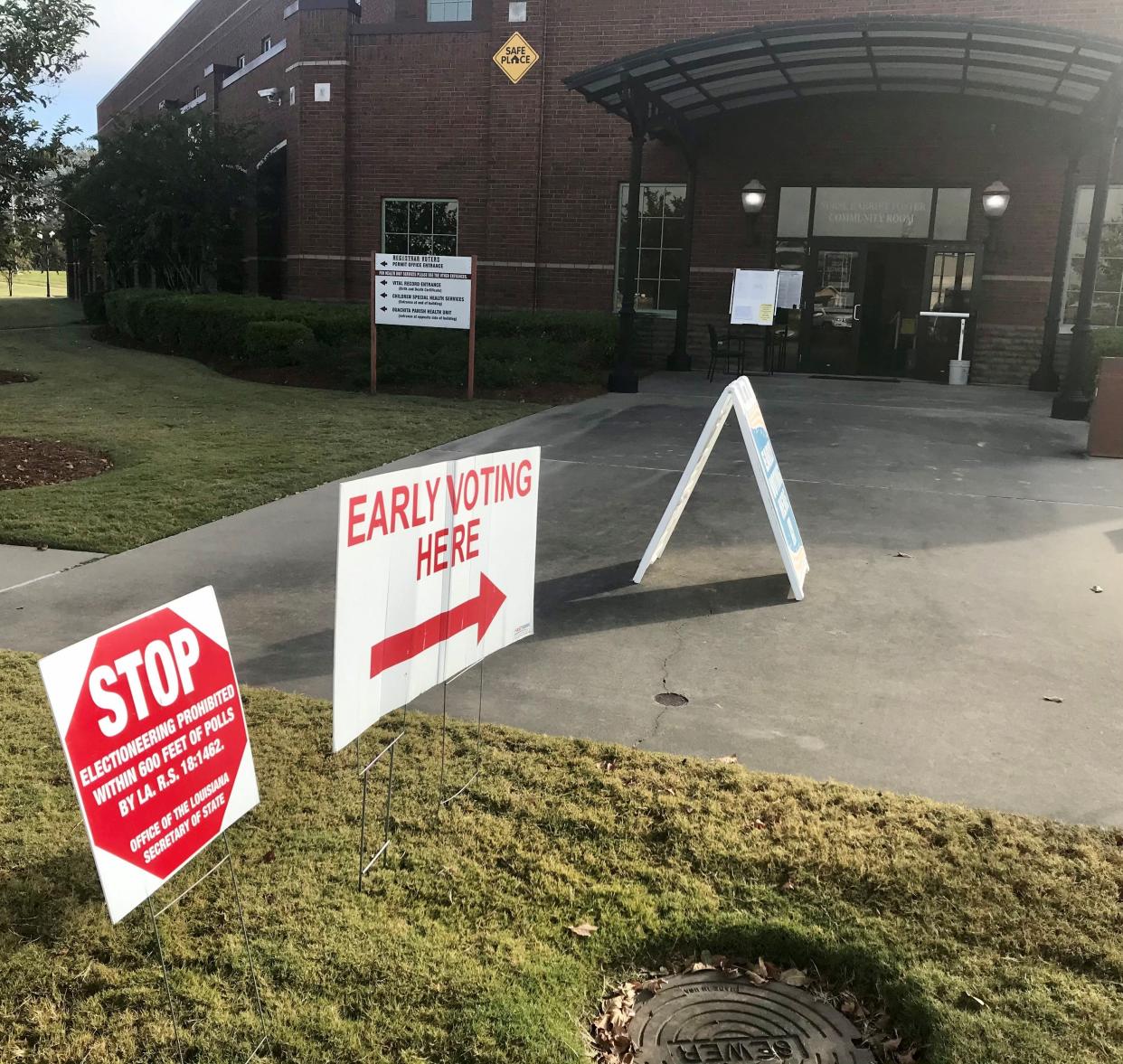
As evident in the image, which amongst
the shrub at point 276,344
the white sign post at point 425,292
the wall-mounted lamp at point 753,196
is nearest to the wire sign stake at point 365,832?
the white sign post at point 425,292

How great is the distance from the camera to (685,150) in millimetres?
18000

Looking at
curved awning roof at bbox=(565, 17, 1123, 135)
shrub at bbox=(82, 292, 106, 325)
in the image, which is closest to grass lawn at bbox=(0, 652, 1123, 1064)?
curved awning roof at bbox=(565, 17, 1123, 135)

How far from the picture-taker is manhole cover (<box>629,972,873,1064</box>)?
8.78 feet

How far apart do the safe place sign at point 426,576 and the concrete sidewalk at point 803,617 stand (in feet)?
2.63

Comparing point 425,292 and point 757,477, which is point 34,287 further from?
point 757,477

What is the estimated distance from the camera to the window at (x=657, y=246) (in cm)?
1973

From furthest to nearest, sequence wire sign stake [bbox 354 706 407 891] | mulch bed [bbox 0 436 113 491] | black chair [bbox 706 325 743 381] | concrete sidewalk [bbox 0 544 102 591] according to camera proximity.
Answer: black chair [bbox 706 325 743 381] < mulch bed [bbox 0 436 113 491] < concrete sidewalk [bbox 0 544 102 591] < wire sign stake [bbox 354 706 407 891]

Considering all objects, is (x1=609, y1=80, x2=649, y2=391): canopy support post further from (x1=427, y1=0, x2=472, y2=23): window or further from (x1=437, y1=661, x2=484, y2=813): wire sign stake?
(x1=437, y1=661, x2=484, y2=813): wire sign stake

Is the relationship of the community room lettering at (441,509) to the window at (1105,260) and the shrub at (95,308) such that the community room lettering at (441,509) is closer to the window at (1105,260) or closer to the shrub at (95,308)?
the window at (1105,260)

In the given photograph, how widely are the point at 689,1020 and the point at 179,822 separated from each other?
1447 mm

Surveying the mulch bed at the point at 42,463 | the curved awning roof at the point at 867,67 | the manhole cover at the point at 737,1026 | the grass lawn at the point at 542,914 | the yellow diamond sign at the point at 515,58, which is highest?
the yellow diamond sign at the point at 515,58

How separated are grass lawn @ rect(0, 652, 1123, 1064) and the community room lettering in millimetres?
932

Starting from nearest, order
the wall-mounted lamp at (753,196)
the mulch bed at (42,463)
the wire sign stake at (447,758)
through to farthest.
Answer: the wire sign stake at (447,758), the mulch bed at (42,463), the wall-mounted lamp at (753,196)

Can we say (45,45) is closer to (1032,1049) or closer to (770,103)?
(770,103)
